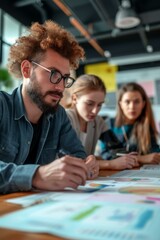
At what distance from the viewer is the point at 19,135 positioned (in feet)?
3.08

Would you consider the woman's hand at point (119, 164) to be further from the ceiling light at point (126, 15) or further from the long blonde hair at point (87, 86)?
the ceiling light at point (126, 15)

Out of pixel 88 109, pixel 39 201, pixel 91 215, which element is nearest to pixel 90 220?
pixel 91 215

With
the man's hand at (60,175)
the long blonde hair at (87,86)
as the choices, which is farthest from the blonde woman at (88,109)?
the man's hand at (60,175)

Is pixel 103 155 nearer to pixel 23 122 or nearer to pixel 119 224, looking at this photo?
pixel 23 122

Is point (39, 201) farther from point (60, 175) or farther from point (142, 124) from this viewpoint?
point (142, 124)

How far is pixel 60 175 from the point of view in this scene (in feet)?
1.94

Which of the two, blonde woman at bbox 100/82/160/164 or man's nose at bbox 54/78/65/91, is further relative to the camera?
blonde woman at bbox 100/82/160/164

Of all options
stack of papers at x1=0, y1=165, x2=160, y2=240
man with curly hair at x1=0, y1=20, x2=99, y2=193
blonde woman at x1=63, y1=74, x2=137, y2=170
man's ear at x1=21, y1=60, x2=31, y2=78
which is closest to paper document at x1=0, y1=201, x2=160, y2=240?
stack of papers at x1=0, y1=165, x2=160, y2=240

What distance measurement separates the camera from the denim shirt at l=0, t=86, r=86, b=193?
63 centimetres

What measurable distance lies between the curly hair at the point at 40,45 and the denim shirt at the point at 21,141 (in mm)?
135

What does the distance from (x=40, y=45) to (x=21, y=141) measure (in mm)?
372

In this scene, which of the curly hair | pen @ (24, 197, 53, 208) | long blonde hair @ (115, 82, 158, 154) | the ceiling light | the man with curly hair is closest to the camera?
pen @ (24, 197, 53, 208)

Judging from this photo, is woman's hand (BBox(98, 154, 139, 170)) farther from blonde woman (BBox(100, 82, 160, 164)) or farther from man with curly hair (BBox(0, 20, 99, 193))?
blonde woman (BBox(100, 82, 160, 164))

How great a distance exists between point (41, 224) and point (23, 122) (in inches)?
24.3
